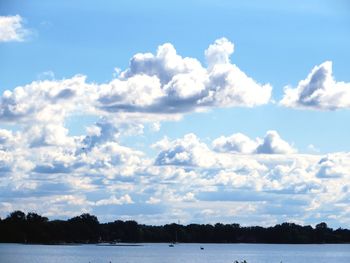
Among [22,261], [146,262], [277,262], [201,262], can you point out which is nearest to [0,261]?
[22,261]

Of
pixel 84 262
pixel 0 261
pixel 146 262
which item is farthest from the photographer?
pixel 146 262

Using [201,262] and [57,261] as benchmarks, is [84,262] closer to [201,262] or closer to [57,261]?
[57,261]

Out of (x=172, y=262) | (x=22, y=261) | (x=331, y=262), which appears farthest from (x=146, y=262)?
(x=331, y=262)

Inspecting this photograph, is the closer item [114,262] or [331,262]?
[114,262]

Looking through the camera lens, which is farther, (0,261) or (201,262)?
(201,262)

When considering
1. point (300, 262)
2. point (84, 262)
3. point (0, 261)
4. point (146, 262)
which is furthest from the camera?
point (300, 262)

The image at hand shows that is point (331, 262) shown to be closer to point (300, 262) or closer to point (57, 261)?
point (300, 262)

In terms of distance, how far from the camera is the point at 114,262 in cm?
14250

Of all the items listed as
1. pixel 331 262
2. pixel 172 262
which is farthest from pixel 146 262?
pixel 331 262

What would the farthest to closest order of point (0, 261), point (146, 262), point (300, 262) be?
1. point (300, 262)
2. point (146, 262)
3. point (0, 261)

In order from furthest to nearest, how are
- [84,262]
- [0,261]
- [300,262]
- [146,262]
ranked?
[300,262]
[146,262]
[84,262]
[0,261]

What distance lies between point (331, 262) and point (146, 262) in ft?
140

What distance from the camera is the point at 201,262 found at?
15850 cm

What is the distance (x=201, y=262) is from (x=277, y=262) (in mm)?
15751
